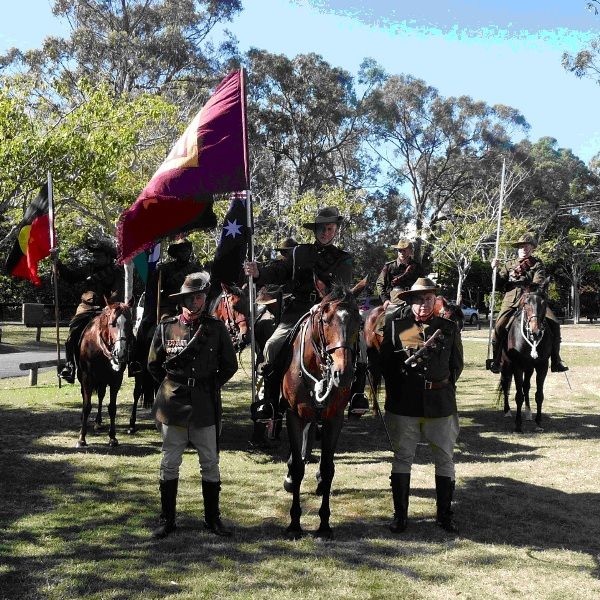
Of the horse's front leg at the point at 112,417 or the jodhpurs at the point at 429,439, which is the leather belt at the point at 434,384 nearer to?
the jodhpurs at the point at 429,439

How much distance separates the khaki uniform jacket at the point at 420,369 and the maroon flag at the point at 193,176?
2753 millimetres

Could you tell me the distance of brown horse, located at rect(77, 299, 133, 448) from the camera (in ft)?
29.4

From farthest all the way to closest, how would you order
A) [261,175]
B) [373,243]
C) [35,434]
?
[373,243], [261,175], [35,434]

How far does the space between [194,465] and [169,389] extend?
2.76 metres

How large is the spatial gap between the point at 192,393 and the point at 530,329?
7121mm

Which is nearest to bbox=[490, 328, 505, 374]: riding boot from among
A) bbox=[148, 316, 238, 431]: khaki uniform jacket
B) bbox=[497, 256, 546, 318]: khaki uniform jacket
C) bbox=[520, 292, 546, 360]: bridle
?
bbox=[497, 256, 546, 318]: khaki uniform jacket

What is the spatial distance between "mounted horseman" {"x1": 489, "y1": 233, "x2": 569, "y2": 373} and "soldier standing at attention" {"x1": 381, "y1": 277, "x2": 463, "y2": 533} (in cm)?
583

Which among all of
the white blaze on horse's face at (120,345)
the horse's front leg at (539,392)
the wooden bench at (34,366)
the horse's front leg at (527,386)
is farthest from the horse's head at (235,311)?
the wooden bench at (34,366)

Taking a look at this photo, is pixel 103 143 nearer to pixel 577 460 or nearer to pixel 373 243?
pixel 577 460

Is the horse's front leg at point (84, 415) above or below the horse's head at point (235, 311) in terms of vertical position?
below

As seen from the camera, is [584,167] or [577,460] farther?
[584,167]

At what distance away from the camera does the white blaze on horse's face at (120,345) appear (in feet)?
29.0

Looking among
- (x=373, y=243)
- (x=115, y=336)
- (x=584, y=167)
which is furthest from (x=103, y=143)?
(x=584, y=167)

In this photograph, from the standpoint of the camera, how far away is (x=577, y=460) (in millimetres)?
9008
